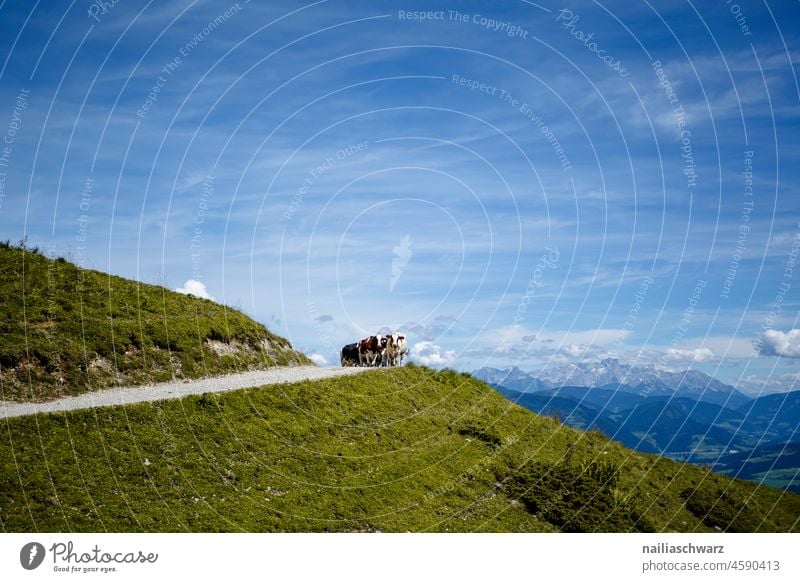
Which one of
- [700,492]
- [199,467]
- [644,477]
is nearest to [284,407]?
[199,467]

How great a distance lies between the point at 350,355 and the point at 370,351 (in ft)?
8.29

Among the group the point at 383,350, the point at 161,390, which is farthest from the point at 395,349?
the point at 161,390

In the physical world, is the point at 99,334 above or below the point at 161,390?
above

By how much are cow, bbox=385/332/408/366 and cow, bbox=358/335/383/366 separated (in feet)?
1.78

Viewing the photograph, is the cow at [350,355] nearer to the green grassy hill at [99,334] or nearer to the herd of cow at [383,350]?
the herd of cow at [383,350]

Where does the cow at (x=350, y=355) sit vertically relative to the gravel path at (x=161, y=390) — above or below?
above

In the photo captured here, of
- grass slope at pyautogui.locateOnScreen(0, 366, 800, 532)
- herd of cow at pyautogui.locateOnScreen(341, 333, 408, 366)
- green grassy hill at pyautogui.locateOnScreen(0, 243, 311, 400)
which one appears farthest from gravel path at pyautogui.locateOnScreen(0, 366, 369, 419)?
herd of cow at pyautogui.locateOnScreen(341, 333, 408, 366)

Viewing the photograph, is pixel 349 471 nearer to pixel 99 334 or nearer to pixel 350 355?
pixel 99 334

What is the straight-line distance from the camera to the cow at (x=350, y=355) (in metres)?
46.6

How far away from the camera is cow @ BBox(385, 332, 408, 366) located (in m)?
44.5

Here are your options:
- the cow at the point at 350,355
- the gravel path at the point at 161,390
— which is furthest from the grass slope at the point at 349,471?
the cow at the point at 350,355

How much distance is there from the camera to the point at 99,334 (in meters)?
31.9

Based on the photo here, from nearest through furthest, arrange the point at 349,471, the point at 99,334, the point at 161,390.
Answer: the point at 349,471
the point at 161,390
the point at 99,334

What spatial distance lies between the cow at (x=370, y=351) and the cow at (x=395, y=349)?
21.3 inches
